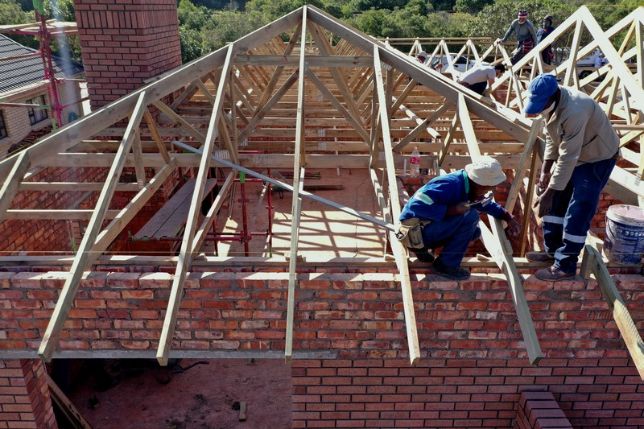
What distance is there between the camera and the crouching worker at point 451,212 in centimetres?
312

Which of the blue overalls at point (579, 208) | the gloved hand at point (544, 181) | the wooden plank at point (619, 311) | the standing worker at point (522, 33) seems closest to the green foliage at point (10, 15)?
the standing worker at point (522, 33)

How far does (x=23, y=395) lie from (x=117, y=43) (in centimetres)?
452

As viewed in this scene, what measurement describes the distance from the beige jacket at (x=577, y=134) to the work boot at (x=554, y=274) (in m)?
0.56

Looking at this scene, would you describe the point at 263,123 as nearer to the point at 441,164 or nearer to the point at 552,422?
the point at 441,164

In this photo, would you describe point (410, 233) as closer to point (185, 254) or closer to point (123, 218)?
point (185, 254)

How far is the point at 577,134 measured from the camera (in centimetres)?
304

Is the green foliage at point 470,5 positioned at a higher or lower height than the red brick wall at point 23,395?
higher

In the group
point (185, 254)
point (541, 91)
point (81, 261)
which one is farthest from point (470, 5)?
point (81, 261)

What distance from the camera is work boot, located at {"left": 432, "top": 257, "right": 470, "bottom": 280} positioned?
3.29 metres

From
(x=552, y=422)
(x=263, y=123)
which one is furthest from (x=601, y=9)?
(x=552, y=422)

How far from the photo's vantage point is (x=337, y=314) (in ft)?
11.4

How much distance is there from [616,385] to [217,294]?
313 cm

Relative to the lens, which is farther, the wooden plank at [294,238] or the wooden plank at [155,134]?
the wooden plank at [155,134]

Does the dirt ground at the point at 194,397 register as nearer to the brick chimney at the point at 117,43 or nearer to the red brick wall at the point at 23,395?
the red brick wall at the point at 23,395
